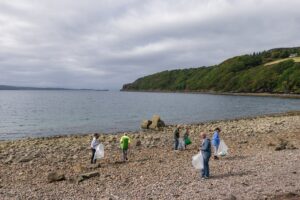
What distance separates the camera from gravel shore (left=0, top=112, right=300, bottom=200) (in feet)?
45.3

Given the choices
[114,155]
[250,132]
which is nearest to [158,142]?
[114,155]

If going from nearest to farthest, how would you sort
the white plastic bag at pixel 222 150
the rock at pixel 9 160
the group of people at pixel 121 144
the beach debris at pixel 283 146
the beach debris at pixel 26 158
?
1. the group of people at pixel 121 144
2. the white plastic bag at pixel 222 150
3. the rock at pixel 9 160
4. the beach debris at pixel 26 158
5. the beach debris at pixel 283 146

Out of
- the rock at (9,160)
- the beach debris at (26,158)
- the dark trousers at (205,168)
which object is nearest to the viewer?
the dark trousers at (205,168)

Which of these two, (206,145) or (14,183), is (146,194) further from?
(14,183)

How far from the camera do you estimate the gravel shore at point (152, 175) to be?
13.8 meters

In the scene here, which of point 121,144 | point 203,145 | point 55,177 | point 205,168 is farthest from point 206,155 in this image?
point 55,177

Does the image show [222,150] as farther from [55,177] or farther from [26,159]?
[26,159]

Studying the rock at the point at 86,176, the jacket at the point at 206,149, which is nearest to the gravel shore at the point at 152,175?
the rock at the point at 86,176

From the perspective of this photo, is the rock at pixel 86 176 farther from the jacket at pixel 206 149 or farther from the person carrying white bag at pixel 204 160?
the jacket at pixel 206 149

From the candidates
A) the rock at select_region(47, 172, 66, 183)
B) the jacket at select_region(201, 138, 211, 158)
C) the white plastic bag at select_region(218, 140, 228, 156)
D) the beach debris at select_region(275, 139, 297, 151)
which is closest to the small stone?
the rock at select_region(47, 172, 66, 183)

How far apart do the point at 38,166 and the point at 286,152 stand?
1435 cm

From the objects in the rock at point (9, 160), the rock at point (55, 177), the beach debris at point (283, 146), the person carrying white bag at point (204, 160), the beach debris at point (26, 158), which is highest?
the person carrying white bag at point (204, 160)

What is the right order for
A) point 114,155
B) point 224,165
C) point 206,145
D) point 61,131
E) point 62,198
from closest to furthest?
point 62,198 < point 206,145 < point 224,165 < point 114,155 < point 61,131

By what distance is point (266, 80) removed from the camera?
584 feet
